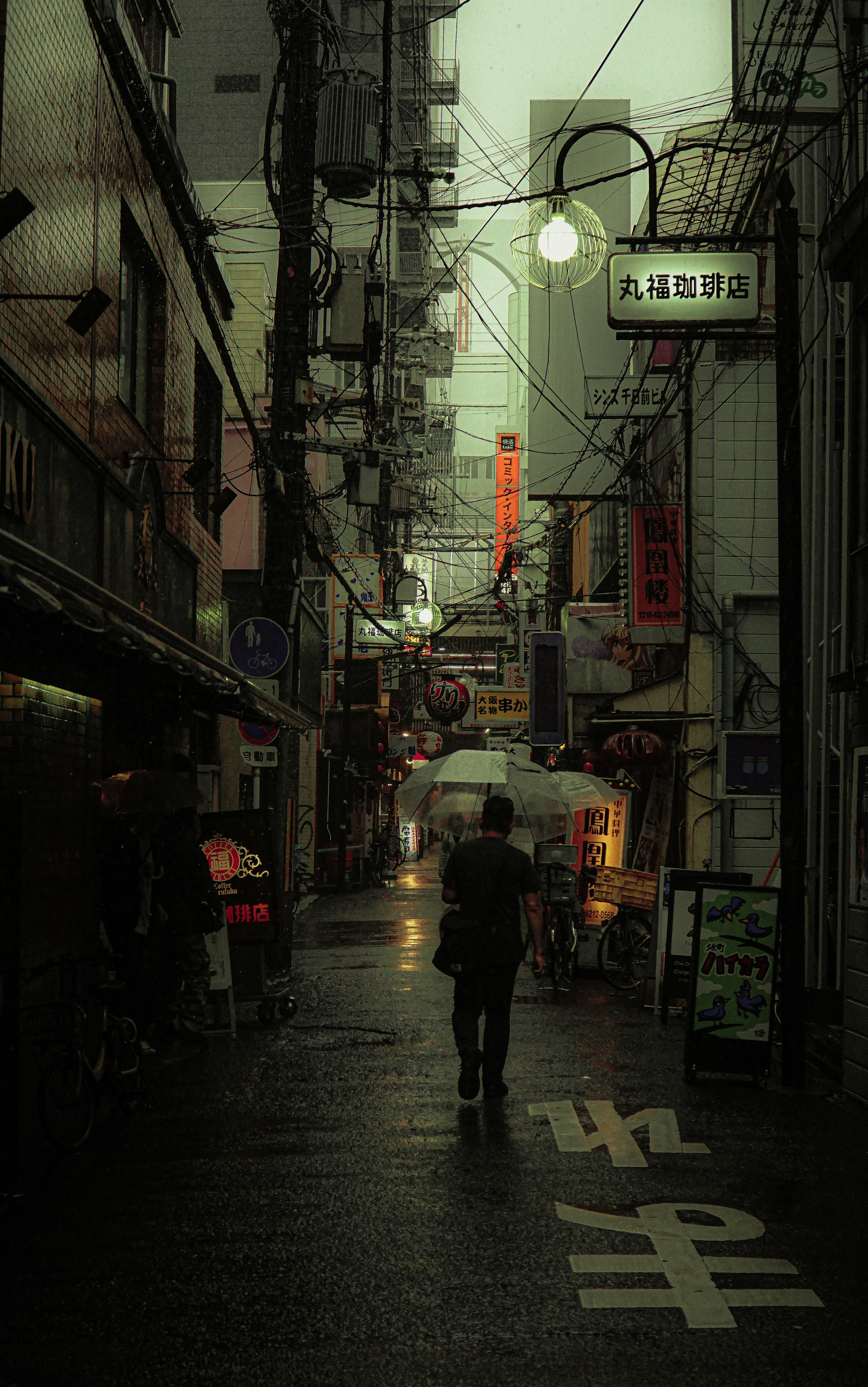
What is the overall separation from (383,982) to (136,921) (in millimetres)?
6944

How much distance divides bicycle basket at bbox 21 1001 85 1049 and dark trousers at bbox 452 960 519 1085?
2625 mm

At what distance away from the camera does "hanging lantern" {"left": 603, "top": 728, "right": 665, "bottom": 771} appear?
2144 centimetres

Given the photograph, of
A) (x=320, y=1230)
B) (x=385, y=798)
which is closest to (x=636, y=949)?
(x=320, y=1230)

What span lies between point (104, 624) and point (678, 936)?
27.6ft

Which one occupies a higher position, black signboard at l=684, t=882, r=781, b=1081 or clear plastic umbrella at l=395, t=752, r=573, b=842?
clear plastic umbrella at l=395, t=752, r=573, b=842

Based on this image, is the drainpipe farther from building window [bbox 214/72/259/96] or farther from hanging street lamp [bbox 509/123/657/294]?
building window [bbox 214/72/259/96]

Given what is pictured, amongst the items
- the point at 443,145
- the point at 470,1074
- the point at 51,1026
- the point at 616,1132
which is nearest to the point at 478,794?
the point at 470,1074

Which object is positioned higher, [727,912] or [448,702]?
[448,702]

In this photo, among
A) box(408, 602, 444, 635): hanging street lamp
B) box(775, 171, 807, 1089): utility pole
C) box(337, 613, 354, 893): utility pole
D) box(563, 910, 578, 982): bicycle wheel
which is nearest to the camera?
box(775, 171, 807, 1089): utility pole

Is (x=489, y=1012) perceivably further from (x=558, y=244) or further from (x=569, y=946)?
(x=569, y=946)

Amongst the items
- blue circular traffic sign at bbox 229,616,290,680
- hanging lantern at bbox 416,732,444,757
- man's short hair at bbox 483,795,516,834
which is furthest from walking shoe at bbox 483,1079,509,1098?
hanging lantern at bbox 416,732,444,757

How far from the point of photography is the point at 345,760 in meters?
35.6

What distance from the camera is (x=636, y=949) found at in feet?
55.8

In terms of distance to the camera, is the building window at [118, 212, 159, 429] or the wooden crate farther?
the wooden crate
